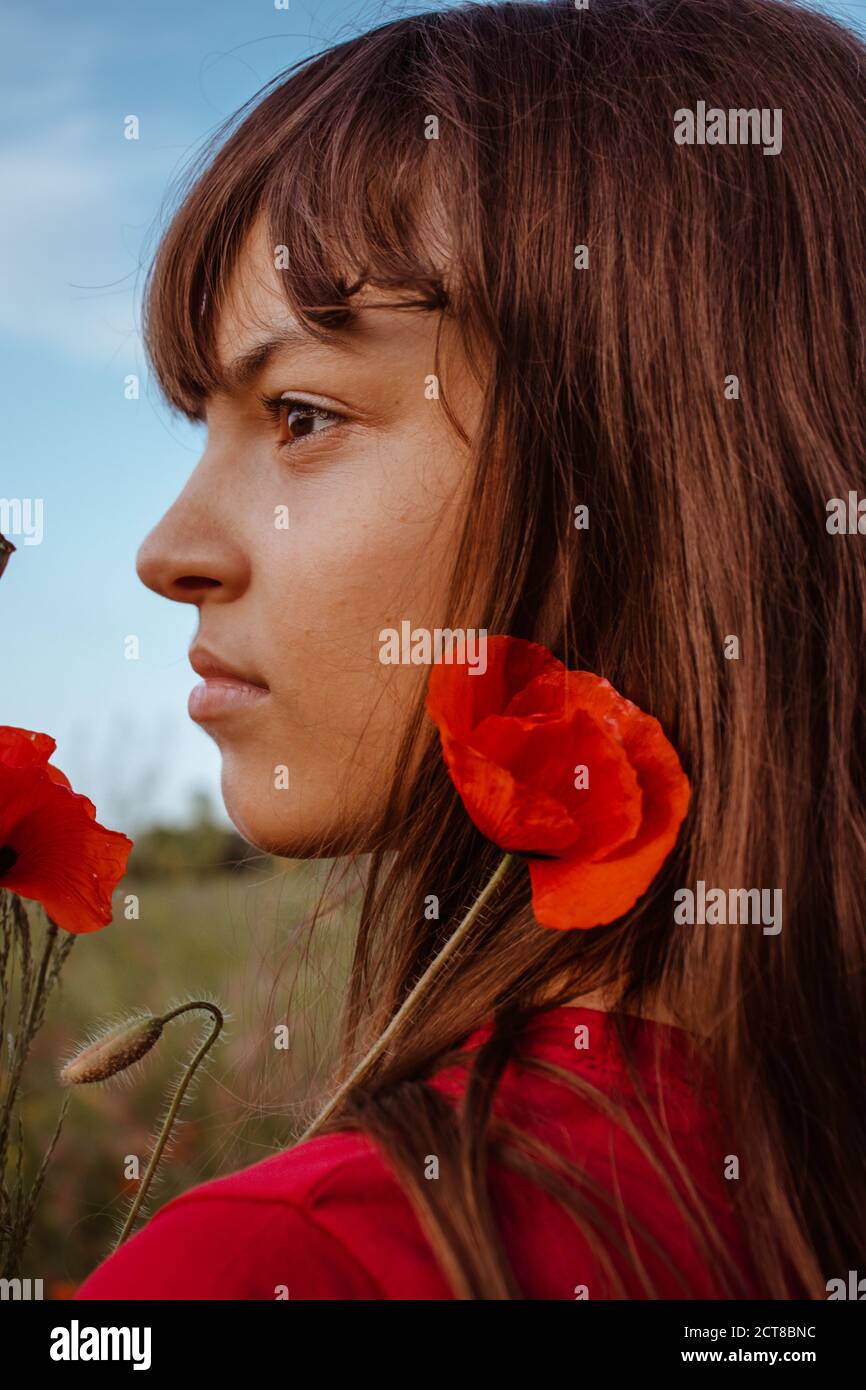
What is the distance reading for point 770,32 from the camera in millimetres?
1436

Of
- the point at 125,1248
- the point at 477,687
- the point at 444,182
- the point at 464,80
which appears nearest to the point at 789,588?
the point at 477,687

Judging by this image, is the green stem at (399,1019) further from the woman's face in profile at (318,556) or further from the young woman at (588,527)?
the woman's face in profile at (318,556)

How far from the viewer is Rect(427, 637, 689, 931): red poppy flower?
3.30 feet

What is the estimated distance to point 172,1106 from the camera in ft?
3.29

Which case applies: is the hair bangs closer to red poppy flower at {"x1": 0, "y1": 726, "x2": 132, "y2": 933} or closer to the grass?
red poppy flower at {"x1": 0, "y1": 726, "x2": 132, "y2": 933}

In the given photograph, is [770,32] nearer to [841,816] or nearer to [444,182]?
[444,182]

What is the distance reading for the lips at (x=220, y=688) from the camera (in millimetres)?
1303

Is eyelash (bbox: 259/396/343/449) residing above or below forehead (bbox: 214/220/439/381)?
below

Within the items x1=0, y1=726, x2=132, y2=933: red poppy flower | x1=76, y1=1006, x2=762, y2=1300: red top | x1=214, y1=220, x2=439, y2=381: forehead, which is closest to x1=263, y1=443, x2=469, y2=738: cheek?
x1=214, y1=220, x2=439, y2=381: forehead

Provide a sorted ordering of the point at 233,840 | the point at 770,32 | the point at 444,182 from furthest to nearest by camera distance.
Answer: the point at 233,840 < the point at 770,32 < the point at 444,182

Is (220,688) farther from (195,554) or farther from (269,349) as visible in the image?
(269,349)

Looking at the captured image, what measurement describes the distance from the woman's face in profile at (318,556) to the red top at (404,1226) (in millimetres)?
386

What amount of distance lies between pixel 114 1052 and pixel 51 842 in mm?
178
